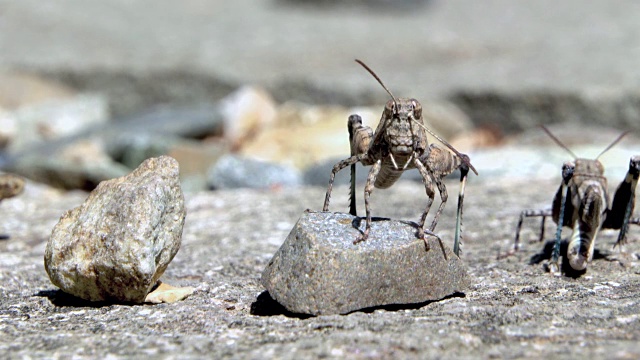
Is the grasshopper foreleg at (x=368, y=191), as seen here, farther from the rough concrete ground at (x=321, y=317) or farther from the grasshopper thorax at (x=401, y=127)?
the rough concrete ground at (x=321, y=317)

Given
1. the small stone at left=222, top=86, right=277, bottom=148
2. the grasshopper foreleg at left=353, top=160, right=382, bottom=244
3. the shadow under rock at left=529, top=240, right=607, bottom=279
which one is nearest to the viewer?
the grasshopper foreleg at left=353, top=160, right=382, bottom=244

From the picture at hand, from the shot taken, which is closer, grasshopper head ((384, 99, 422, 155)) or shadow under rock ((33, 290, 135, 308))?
grasshopper head ((384, 99, 422, 155))

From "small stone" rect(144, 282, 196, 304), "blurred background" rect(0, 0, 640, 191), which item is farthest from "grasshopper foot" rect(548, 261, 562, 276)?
"blurred background" rect(0, 0, 640, 191)

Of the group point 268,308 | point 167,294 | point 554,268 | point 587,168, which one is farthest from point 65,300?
point 587,168

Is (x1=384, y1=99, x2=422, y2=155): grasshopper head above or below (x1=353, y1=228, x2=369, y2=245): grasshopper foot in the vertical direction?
above

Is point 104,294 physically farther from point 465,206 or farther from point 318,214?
point 465,206

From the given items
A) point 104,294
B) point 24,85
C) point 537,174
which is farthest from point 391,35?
point 104,294

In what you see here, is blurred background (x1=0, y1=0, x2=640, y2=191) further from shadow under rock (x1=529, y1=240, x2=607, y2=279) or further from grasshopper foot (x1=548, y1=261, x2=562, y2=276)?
grasshopper foot (x1=548, y1=261, x2=562, y2=276)
